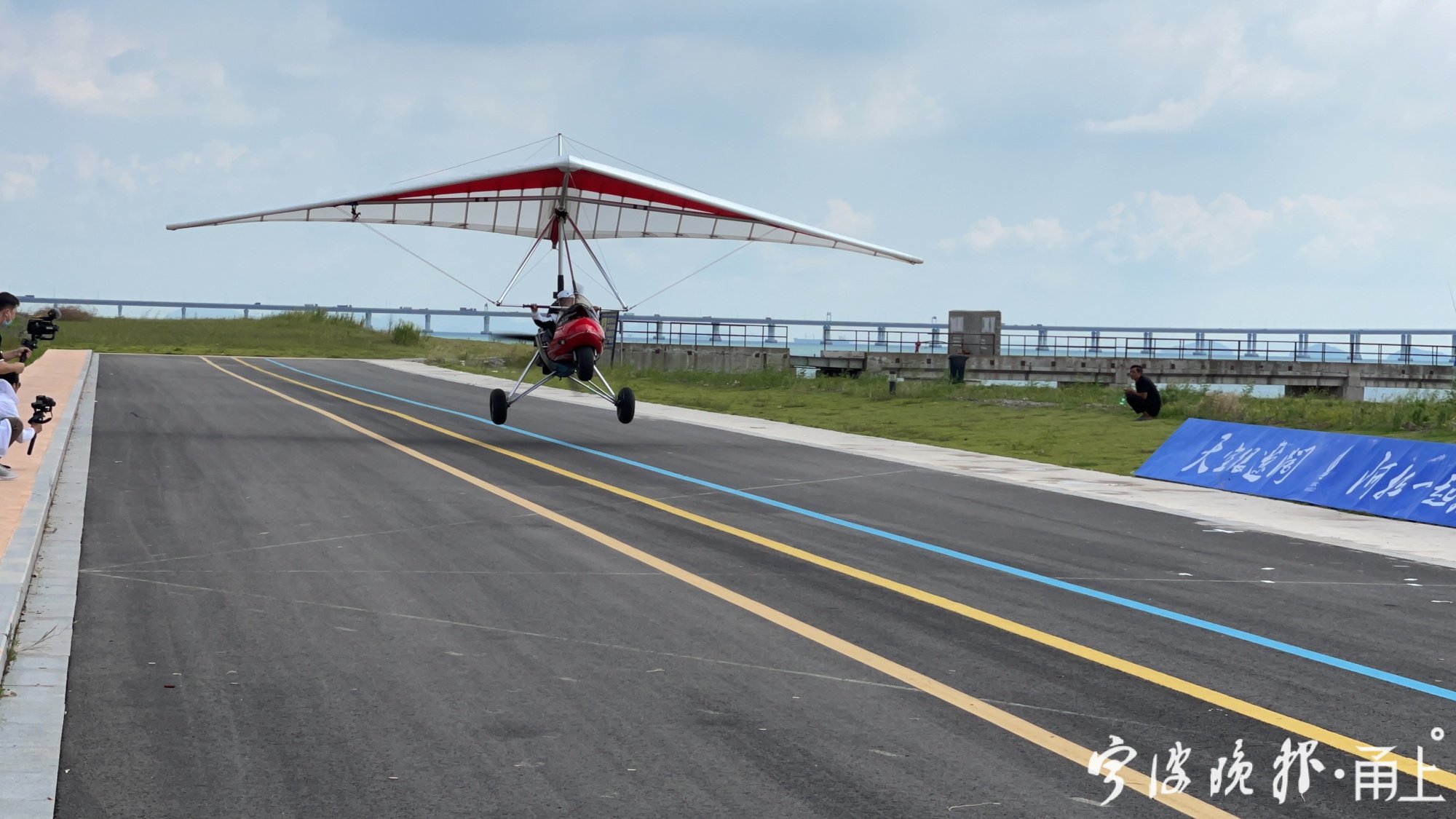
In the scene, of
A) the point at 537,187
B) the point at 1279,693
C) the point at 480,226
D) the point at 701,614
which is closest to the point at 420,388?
the point at 480,226

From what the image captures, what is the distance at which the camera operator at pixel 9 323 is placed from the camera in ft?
37.9

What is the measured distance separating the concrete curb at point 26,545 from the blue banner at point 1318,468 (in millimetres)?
11709

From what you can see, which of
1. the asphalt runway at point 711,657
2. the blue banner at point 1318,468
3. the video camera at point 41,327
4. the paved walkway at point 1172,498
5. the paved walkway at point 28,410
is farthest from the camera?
the video camera at point 41,327

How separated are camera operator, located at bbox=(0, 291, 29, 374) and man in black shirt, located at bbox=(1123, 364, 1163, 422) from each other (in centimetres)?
1768

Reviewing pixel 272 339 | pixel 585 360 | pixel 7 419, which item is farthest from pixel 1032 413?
pixel 272 339

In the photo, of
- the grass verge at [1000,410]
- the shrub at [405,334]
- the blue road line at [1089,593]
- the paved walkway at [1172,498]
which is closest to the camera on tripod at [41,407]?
the blue road line at [1089,593]

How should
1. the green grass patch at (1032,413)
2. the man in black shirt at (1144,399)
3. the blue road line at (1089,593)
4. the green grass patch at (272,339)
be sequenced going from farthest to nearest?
the green grass patch at (272,339)
the man in black shirt at (1144,399)
the green grass patch at (1032,413)
the blue road line at (1089,593)

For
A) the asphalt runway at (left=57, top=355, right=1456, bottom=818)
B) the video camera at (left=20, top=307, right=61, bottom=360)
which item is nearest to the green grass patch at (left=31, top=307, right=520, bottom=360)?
the video camera at (left=20, top=307, right=61, bottom=360)

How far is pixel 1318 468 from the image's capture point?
14.3m

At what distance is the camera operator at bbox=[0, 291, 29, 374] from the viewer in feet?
37.9

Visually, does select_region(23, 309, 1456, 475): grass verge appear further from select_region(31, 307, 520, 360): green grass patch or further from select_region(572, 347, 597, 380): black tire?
select_region(572, 347, 597, 380): black tire

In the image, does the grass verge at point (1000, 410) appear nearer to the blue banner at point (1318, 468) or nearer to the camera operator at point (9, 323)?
the blue banner at point (1318, 468)

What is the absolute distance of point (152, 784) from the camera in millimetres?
4781

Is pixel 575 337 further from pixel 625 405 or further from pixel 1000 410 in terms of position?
pixel 1000 410
